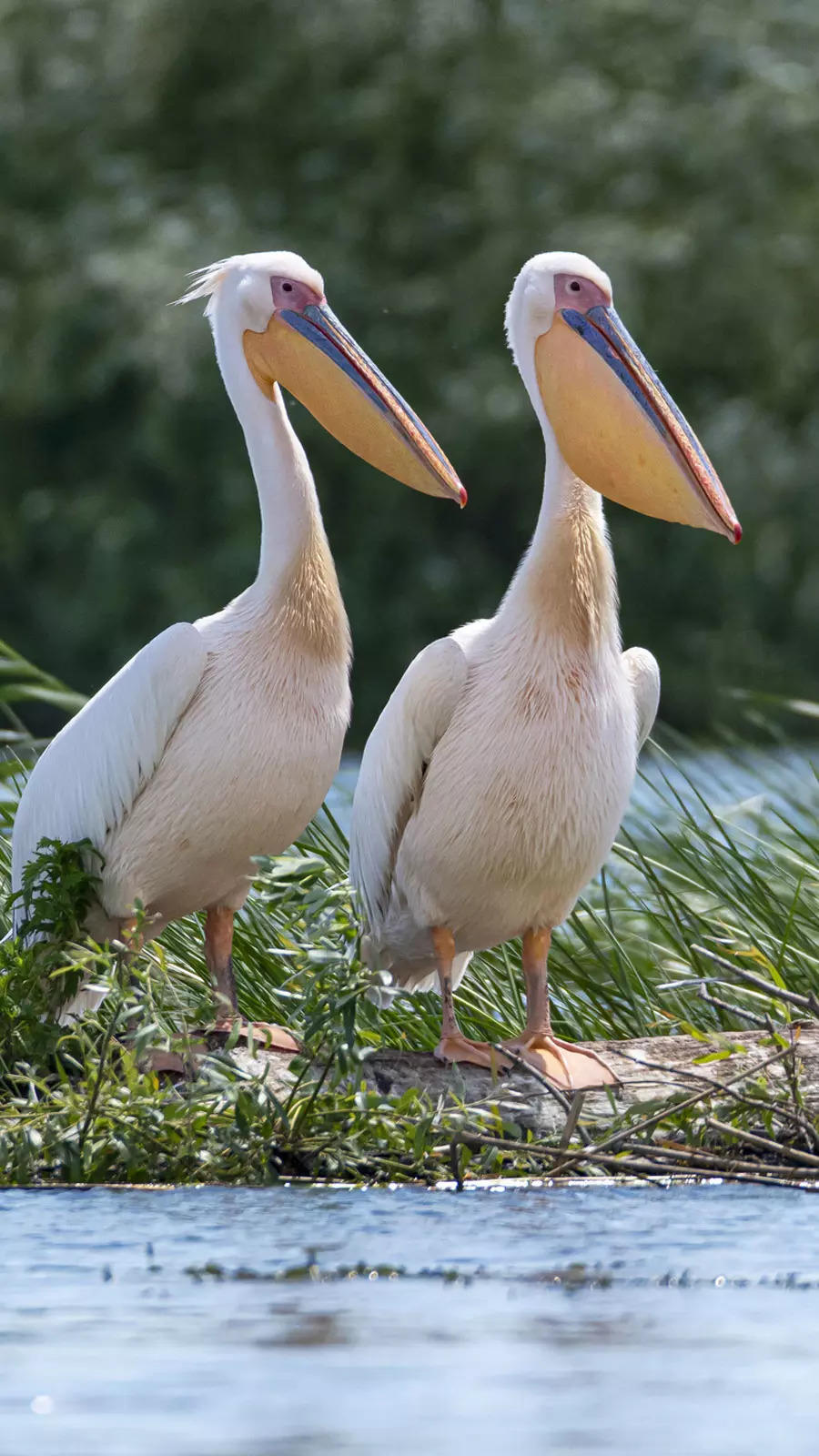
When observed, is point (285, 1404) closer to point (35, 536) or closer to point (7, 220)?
point (35, 536)

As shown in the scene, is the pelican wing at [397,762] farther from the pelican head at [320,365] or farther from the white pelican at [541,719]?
the pelican head at [320,365]

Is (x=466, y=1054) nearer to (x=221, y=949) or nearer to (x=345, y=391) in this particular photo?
(x=221, y=949)

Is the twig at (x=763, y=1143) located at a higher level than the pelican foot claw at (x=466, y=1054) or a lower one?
lower

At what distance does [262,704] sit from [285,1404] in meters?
2.14

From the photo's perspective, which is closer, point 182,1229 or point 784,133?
point 182,1229

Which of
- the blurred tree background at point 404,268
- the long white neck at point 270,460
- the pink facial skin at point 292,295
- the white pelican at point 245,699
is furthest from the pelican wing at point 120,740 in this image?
the blurred tree background at point 404,268

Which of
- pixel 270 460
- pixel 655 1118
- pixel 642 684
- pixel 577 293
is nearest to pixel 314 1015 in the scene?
pixel 655 1118

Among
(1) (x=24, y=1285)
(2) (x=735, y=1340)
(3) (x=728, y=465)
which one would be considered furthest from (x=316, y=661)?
(3) (x=728, y=465)

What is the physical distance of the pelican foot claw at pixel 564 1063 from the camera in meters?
4.76

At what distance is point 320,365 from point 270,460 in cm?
27

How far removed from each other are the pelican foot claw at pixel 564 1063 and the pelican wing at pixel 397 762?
497 millimetres

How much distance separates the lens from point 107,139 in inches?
952

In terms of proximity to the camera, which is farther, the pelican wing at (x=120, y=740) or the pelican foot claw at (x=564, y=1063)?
the pelican wing at (x=120, y=740)

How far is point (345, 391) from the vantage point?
5.50 metres
